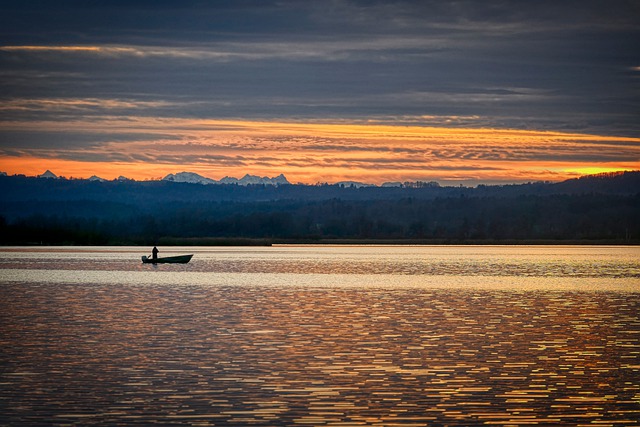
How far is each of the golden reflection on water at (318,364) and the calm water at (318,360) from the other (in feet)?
0.19

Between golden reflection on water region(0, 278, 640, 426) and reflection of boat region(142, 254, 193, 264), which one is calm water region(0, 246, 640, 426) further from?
reflection of boat region(142, 254, 193, 264)

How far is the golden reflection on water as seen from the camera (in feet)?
57.6

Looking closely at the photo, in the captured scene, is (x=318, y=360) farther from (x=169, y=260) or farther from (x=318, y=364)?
(x=169, y=260)

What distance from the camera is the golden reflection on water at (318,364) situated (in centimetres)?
1756

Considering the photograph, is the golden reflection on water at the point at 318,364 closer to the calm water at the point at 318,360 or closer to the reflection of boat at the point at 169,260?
the calm water at the point at 318,360

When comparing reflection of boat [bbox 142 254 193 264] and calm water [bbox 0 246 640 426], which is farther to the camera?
reflection of boat [bbox 142 254 193 264]

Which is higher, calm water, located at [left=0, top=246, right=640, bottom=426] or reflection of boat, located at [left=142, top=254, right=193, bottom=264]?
reflection of boat, located at [left=142, top=254, right=193, bottom=264]

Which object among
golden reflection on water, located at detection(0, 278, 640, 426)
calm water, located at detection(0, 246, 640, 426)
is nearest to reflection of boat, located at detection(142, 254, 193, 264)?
calm water, located at detection(0, 246, 640, 426)

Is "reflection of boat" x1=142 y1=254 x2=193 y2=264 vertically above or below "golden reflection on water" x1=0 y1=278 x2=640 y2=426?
above

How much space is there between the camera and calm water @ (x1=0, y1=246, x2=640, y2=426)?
17.6 m

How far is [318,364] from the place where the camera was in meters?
23.2

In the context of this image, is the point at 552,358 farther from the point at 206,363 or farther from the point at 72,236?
the point at 72,236

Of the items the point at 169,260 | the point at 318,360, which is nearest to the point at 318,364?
the point at 318,360

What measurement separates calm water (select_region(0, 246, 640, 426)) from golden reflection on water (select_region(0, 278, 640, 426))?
6 cm
